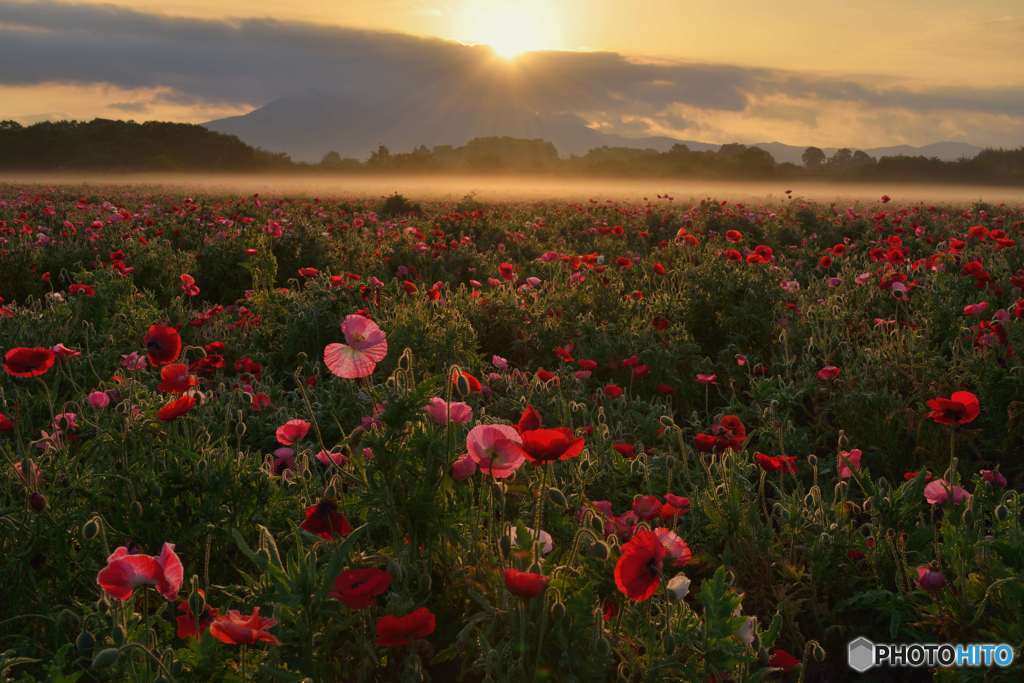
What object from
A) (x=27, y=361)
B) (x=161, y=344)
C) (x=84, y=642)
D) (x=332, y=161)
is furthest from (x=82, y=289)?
(x=332, y=161)

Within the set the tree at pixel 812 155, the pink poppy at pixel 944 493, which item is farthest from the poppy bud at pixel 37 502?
the tree at pixel 812 155

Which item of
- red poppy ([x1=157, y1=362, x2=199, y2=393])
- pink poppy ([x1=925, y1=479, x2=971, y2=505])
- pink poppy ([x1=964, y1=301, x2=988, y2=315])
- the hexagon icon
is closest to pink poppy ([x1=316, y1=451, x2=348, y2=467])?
red poppy ([x1=157, y1=362, x2=199, y2=393])

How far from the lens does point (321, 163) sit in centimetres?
7206

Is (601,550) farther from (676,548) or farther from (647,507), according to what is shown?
(647,507)

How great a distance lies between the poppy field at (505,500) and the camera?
5.64ft

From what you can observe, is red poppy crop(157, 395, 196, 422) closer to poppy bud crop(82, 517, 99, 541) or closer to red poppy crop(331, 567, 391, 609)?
poppy bud crop(82, 517, 99, 541)

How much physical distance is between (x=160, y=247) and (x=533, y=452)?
7.38 m

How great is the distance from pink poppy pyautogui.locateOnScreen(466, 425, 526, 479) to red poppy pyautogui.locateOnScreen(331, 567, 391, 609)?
0.32 metres

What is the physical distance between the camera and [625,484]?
3262 millimetres

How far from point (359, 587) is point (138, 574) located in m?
0.41

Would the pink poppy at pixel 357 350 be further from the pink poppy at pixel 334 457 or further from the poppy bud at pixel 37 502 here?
the poppy bud at pixel 37 502

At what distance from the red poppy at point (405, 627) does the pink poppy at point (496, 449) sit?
0.34 meters

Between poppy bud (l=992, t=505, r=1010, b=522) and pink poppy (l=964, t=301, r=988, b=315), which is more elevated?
pink poppy (l=964, t=301, r=988, b=315)

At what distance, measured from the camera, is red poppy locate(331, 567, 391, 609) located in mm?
1655
